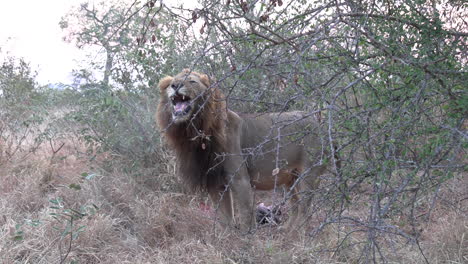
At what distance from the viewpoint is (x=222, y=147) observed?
4980mm

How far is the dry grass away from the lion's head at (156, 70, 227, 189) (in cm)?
42

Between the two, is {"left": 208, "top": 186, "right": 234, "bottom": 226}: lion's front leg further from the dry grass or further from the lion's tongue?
the lion's tongue

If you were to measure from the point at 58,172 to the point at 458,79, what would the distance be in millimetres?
5362

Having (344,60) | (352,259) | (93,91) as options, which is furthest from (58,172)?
(344,60)

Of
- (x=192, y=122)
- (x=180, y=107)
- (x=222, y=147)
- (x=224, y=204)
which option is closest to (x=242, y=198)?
(x=224, y=204)

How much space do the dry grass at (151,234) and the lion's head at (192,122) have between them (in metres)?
0.42

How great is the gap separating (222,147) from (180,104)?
0.58 m

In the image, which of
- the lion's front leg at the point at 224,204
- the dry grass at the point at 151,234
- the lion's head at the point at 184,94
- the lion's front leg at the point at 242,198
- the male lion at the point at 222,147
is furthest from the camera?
the lion's front leg at the point at 224,204

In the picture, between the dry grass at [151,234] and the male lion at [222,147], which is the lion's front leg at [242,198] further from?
the dry grass at [151,234]

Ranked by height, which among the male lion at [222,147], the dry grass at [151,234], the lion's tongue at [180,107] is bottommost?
the dry grass at [151,234]

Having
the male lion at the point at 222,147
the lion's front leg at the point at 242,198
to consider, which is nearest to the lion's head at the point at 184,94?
the male lion at the point at 222,147

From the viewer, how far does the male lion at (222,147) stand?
474cm

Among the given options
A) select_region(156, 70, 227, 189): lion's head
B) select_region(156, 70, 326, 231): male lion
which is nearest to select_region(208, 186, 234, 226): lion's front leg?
select_region(156, 70, 326, 231): male lion

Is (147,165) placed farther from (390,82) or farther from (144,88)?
(390,82)
